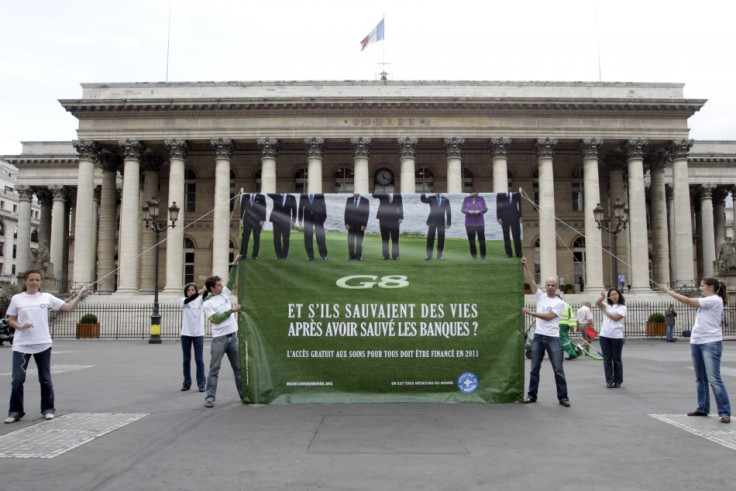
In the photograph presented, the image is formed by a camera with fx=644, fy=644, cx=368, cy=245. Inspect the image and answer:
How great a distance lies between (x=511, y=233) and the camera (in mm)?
8539

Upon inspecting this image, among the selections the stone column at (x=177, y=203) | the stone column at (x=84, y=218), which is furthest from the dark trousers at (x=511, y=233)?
the stone column at (x=84, y=218)

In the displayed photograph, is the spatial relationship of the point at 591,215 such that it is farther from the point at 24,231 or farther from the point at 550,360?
the point at 24,231

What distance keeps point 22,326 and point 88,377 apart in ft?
16.2

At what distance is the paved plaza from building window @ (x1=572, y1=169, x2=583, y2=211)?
33549mm

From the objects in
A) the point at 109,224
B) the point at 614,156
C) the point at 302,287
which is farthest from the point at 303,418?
the point at 614,156

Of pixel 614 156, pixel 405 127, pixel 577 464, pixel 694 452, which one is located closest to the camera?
pixel 577 464

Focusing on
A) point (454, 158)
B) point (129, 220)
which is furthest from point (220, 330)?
point (129, 220)

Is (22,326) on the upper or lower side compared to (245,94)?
lower

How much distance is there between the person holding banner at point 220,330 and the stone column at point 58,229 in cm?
4063

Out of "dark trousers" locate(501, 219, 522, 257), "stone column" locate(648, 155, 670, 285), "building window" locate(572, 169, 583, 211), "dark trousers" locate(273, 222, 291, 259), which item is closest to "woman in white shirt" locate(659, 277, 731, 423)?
"dark trousers" locate(501, 219, 522, 257)

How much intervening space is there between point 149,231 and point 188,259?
10.3 feet

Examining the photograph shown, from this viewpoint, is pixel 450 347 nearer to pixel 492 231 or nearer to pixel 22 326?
pixel 492 231

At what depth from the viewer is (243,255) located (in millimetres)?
8531

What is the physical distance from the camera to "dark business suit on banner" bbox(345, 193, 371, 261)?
27.9 ft
